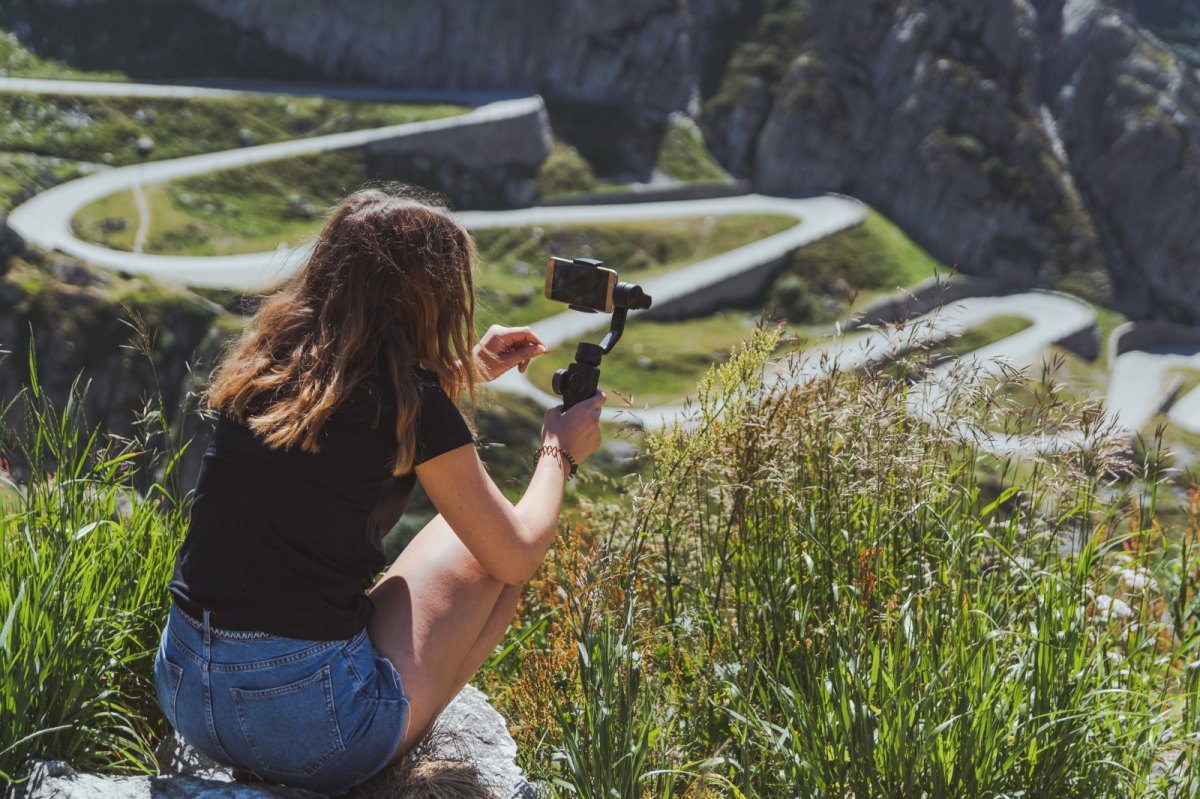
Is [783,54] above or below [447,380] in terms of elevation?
below

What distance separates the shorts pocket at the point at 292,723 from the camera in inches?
125

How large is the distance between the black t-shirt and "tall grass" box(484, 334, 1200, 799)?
76 cm

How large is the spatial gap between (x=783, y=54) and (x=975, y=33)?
19.6 m

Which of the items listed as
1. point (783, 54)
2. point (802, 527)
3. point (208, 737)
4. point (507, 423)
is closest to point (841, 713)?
point (802, 527)

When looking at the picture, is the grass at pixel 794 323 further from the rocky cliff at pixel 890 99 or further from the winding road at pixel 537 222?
the rocky cliff at pixel 890 99

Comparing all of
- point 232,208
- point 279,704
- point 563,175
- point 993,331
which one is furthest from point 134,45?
point 279,704

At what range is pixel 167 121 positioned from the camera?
67.8 m

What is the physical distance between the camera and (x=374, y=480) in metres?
3.29

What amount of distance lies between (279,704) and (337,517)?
615mm

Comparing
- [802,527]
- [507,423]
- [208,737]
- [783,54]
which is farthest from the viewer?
[783,54]

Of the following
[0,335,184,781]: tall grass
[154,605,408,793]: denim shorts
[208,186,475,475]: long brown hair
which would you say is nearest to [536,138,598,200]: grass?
[0,335,184,781]: tall grass

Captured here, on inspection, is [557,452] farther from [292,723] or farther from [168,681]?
[168,681]

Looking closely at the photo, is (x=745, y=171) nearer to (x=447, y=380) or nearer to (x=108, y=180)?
(x=108, y=180)

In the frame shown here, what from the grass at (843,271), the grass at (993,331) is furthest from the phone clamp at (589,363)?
the grass at (993,331)
